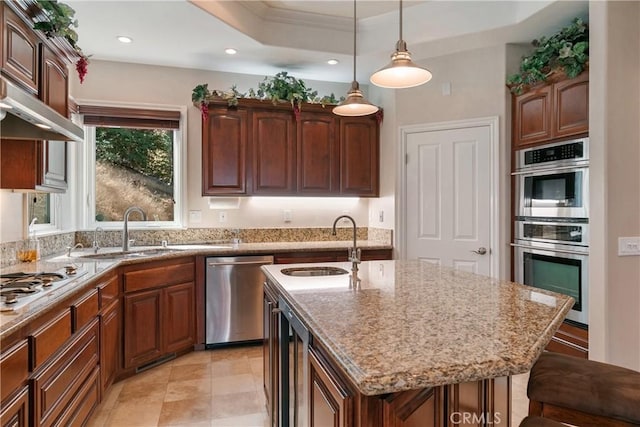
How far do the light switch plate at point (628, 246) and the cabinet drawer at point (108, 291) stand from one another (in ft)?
10.7

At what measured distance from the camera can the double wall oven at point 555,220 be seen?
111 inches

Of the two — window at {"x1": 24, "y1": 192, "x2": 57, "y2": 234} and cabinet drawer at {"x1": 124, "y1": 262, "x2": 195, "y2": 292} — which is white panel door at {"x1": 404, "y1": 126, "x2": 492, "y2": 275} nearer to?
cabinet drawer at {"x1": 124, "y1": 262, "x2": 195, "y2": 292}

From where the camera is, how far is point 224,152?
380cm

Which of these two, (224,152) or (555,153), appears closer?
(555,153)

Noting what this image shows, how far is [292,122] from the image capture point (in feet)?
13.1

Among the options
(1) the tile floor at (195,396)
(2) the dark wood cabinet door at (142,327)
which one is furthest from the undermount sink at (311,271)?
(2) the dark wood cabinet door at (142,327)

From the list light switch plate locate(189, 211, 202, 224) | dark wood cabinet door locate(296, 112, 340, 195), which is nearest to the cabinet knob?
dark wood cabinet door locate(296, 112, 340, 195)

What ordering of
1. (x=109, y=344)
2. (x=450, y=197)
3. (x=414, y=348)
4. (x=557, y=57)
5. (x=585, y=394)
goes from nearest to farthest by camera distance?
1. (x=414, y=348)
2. (x=585, y=394)
3. (x=109, y=344)
4. (x=557, y=57)
5. (x=450, y=197)

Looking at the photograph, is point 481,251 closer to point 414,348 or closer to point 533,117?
point 533,117

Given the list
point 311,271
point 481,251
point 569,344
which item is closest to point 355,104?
point 311,271

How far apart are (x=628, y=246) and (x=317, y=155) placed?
106 inches

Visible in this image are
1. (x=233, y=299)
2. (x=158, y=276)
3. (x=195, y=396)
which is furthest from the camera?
(x=233, y=299)

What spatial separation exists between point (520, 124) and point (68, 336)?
11.9ft

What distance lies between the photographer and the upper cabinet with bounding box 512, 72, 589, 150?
2.86 metres
